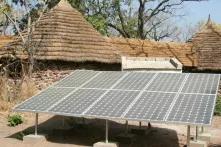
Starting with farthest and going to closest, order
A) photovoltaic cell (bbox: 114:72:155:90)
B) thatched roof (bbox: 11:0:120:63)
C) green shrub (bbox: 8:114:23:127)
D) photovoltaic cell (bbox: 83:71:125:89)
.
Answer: thatched roof (bbox: 11:0:120:63) < green shrub (bbox: 8:114:23:127) < photovoltaic cell (bbox: 83:71:125:89) < photovoltaic cell (bbox: 114:72:155:90)

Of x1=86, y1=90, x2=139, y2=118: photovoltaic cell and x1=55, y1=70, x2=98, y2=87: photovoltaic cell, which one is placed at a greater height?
x1=55, y1=70, x2=98, y2=87: photovoltaic cell

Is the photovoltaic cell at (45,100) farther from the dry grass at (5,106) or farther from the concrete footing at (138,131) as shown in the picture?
the dry grass at (5,106)

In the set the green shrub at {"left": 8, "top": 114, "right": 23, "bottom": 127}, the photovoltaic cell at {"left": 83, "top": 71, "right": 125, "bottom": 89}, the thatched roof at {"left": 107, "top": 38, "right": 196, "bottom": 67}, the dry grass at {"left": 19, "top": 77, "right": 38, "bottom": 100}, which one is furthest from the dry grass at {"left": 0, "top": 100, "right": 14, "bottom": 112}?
the thatched roof at {"left": 107, "top": 38, "right": 196, "bottom": 67}

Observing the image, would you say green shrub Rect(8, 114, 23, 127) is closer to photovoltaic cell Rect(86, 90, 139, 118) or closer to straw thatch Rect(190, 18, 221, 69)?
photovoltaic cell Rect(86, 90, 139, 118)

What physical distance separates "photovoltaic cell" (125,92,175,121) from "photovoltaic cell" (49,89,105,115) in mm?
1134

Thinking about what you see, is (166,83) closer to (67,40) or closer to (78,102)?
(78,102)

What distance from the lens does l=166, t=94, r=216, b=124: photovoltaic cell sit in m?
8.44

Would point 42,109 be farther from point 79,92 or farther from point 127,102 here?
point 127,102

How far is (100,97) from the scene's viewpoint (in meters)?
10.1

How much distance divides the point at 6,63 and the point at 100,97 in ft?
31.7

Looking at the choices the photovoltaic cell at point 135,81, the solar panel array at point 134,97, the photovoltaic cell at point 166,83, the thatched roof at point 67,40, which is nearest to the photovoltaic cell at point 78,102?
the solar panel array at point 134,97

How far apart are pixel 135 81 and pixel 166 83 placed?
2.74ft

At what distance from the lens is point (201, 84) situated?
10.3 meters

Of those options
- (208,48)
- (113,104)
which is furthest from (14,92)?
(208,48)
